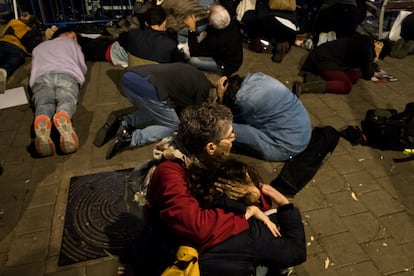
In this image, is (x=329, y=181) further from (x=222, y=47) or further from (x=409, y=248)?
(x=222, y=47)

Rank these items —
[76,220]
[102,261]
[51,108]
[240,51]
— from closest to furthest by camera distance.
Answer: [102,261]
[76,220]
[51,108]
[240,51]

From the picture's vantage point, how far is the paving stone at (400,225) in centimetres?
328

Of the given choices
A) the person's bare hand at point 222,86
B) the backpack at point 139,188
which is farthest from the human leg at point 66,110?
the person's bare hand at point 222,86

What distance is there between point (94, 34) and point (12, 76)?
5.95 ft

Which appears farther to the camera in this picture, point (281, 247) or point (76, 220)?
point (76, 220)

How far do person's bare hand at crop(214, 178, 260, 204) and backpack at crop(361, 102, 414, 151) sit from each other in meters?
2.82

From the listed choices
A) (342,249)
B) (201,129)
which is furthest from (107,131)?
(342,249)

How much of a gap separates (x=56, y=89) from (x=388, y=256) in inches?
163

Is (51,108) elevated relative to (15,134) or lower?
elevated

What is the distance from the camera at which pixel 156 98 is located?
12.9ft

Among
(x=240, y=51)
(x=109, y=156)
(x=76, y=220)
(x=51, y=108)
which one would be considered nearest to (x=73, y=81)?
(x=51, y=108)

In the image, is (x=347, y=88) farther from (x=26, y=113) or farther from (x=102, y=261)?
(x=26, y=113)

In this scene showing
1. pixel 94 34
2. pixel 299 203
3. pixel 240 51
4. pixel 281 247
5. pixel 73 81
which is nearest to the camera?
pixel 281 247

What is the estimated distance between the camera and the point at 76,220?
3324 mm
